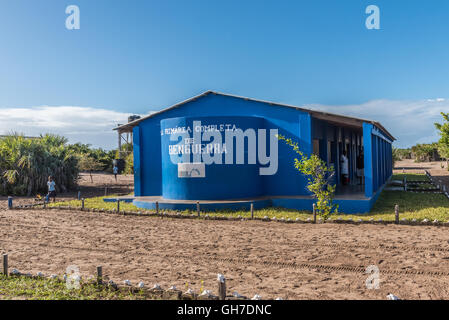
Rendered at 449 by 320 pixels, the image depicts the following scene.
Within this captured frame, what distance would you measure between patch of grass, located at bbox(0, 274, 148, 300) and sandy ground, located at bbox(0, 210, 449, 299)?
72 centimetres

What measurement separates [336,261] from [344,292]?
70.1 inches

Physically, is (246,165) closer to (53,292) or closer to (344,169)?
(344,169)

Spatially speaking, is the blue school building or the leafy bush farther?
the leafy bush

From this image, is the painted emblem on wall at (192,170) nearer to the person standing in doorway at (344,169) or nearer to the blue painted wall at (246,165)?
the blue painted wall at (246,165)

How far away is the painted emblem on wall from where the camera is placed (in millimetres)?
15602

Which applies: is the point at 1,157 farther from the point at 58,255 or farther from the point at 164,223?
the point at 58,255

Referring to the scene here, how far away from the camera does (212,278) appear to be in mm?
7137

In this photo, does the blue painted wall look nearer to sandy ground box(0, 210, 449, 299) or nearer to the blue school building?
the blue school building

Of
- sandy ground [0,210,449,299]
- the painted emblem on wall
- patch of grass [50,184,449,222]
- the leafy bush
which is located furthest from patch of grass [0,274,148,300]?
the leafy bush

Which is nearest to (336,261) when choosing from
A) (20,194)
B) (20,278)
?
(20,278)

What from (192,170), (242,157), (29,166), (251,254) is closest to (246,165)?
(242,157)

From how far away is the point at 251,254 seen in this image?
874 cm

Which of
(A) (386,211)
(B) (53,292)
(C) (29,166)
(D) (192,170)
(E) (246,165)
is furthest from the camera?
(C) (29,166)

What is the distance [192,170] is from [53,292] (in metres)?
9.68
